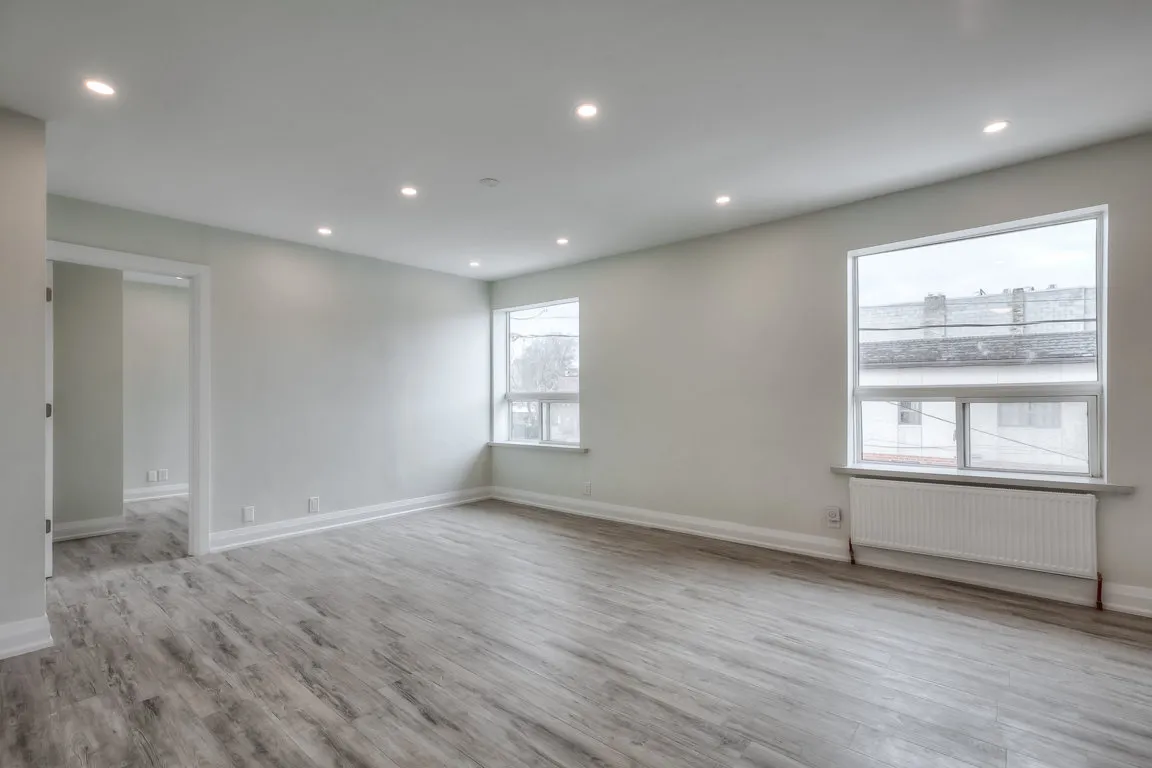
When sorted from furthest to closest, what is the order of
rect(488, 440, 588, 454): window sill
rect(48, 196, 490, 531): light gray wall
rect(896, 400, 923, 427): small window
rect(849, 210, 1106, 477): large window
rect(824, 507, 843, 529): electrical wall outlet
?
1. rect(488, 440, 588, 454): window sill
2. rect(48, 196, 490, 531): light gray wall
3. rect(824, 507, 843, 529): electrical wall outlet
4. rect(896, 400, 923, 427): small window
5. rect(849, 210, 1106, 477): large window

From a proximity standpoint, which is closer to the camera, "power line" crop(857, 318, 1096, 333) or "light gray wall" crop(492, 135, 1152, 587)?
"light gray wall" crop(492, 135, 1152, 587)

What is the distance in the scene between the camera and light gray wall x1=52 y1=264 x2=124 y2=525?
205 inches

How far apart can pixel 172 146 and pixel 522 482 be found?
15.0ft

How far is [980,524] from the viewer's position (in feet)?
11.9

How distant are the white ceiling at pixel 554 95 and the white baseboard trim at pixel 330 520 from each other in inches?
104

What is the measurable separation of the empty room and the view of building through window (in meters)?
0.09

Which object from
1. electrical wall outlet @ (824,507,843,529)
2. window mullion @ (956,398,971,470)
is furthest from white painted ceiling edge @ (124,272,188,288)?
window mullion @ (956,398,971,470)

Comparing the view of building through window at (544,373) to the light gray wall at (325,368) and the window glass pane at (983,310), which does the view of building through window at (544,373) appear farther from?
the window glass pane at (983,310)

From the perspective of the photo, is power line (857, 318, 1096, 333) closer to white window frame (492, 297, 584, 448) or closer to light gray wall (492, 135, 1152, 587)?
light gray wall (492, 135, 1152, 587)

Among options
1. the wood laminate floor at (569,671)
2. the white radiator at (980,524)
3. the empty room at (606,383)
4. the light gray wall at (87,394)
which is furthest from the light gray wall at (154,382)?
the white radiator at (980,524)

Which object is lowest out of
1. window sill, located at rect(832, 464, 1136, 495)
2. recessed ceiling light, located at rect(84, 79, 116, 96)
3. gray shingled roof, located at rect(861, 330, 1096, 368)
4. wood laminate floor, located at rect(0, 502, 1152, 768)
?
wood laminate floor, located at rect(0, 502, 1152, 768)

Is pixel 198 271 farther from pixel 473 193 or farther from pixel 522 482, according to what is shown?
pixel 522 482

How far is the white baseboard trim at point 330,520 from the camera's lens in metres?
4.70

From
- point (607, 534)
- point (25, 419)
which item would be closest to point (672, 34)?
point (25, 419)
